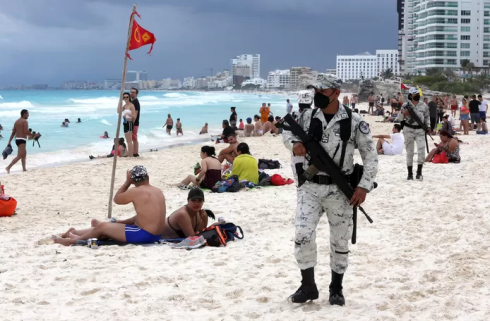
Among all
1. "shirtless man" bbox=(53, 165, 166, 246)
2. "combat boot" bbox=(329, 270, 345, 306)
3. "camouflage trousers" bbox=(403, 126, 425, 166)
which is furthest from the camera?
"camouflage trousers" bbox=(403, 126, 425, 166)

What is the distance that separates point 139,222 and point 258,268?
5.43ft

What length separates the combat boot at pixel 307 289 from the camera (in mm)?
4145

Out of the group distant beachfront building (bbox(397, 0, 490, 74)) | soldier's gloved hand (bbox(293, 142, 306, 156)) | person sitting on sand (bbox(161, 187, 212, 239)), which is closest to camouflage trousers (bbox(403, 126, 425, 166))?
person sitting on sand (bbox(161, 187, 212, 239))

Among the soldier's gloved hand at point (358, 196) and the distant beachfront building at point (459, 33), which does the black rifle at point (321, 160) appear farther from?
the distant beachfront building at point (459, 33)

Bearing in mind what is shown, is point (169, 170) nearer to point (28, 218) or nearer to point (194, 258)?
point (28, 218)

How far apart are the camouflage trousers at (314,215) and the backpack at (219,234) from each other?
2362mm

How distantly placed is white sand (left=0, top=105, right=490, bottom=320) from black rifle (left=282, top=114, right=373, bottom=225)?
0.94 m

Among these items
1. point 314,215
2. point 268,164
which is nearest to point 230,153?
point 268,164

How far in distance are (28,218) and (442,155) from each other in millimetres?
8690

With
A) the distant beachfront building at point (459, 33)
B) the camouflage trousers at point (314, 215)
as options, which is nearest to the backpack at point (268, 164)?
the camouflage trousers at point (314, 215)

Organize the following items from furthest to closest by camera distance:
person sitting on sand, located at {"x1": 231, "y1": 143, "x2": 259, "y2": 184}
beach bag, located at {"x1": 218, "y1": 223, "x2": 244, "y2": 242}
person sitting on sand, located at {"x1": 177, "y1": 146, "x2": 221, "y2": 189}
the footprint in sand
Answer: person sitting on sand, located at {"x1": 231, "y1": 143, "x2": 259, "y2": 184}, person sitting on sand, located at {"x1": 177, "y1": 146, "x2": 221, "y2": 189}, beach bag, located at {"x1": 218, "y1": 223, "x2": 244, "y2": 242}, the footprint in sand

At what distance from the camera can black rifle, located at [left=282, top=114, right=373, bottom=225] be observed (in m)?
3.89

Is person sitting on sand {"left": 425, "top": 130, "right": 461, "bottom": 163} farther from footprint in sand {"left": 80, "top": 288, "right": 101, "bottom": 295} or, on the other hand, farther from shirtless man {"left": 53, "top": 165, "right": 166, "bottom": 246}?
footprint in sand {"left": 80, "top": 288, "right": 101, "bottom": 295}

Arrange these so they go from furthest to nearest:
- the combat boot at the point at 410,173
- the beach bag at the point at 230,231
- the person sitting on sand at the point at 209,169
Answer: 1. the combat boot at the point at 410,173
2. the person sitting on sand at the point at 209,169
3. the beach bag at the point at 230,231
